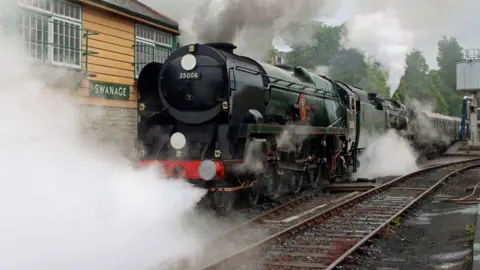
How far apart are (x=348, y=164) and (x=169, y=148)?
315 inches

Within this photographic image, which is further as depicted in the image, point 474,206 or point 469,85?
point 469,85

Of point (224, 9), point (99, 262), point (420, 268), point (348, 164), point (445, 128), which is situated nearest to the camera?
point (99, 262)

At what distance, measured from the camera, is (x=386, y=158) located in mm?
20375

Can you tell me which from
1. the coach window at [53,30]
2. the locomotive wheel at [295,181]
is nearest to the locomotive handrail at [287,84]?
the locomotive wheel at [295,181]

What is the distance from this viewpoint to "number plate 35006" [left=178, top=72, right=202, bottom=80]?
917 cm

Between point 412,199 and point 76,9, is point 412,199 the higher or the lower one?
the lower one

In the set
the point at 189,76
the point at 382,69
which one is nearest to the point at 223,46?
the point at 189,76

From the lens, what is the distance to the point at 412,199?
40.3 feet

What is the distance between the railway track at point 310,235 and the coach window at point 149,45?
530cm

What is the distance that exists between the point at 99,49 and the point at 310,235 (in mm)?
6547

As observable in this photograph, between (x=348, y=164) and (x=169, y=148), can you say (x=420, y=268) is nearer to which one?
(x=169, y=148)

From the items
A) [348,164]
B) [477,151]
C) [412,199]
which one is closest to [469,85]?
[477,151]

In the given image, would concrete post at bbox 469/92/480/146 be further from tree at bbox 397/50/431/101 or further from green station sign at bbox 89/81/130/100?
green station sign at bbox 89/81/130/100

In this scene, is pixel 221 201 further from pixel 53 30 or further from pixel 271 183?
pixel 53 30
